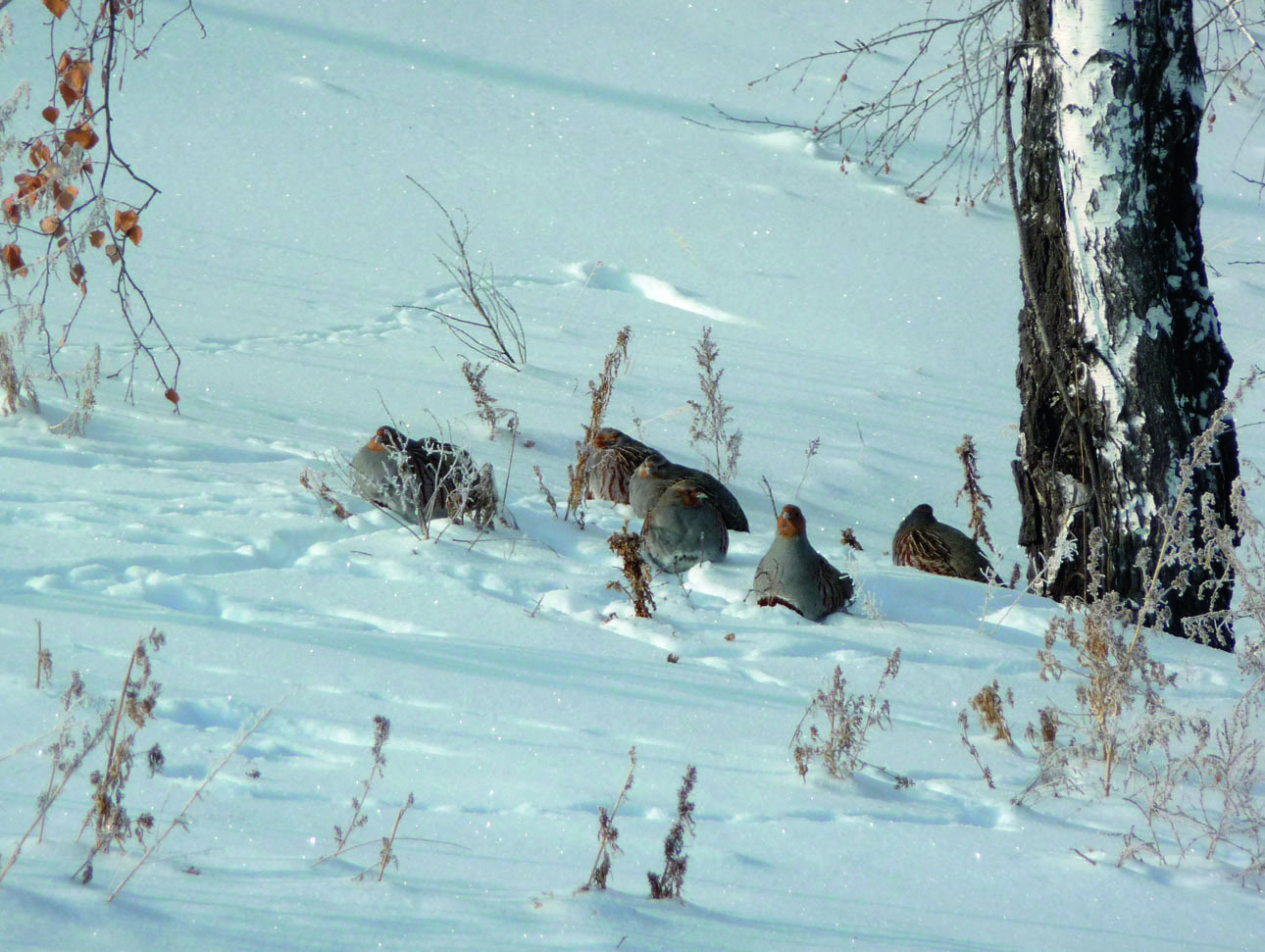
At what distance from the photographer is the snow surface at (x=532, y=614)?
163 centimetres

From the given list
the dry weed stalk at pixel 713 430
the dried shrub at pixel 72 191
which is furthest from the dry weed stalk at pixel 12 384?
the dry weed stalk at pixel 713 430

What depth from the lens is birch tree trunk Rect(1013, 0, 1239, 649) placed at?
3.26 metres

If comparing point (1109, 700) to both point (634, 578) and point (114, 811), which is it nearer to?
point (634, 578)

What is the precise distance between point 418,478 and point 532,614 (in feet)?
3.55

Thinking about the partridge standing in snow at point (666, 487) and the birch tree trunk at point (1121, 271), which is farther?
the partridge standing in snow at point (666, 487)

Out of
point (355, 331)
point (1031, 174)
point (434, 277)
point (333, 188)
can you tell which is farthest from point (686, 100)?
point (1031, 174)

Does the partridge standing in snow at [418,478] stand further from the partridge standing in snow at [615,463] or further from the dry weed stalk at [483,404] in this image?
the partridge standing in snow at [615,463]

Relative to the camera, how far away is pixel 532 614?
2.91 metres

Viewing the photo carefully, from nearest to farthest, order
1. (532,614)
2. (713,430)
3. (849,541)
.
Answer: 1. (532,614)
2. (849,541)
3. (713,430)

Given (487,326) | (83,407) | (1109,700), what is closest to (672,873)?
(1109,700)

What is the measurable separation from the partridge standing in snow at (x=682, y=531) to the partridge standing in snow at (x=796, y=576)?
359 mm

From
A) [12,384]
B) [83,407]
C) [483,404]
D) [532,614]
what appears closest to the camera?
[532,614]

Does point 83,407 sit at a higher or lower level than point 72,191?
lower

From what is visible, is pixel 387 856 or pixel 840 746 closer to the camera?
pixel 387 856
